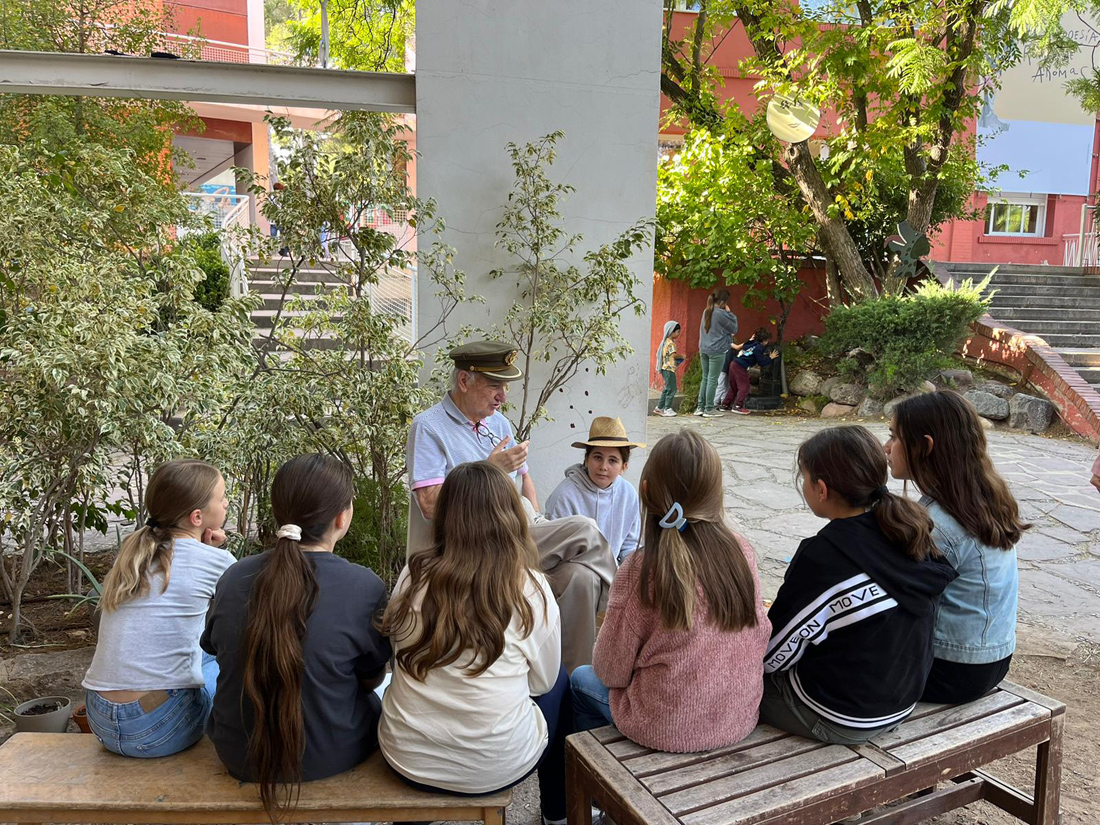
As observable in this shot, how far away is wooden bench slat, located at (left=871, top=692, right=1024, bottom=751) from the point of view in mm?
2398

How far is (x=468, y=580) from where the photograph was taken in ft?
7.07

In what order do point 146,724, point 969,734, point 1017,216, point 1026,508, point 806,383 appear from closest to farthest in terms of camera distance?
point 146,724 → point 969,734 → point 1026,508 → point 806,383 → point 1017,216

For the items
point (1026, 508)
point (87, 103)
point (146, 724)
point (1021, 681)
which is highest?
point (87, 103)

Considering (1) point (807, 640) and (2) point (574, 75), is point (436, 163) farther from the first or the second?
(1) point (807, 640)

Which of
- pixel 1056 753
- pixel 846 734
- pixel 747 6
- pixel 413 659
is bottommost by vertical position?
pixel 1056 753

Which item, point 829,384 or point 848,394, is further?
point 829,384

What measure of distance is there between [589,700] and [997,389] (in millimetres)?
9862

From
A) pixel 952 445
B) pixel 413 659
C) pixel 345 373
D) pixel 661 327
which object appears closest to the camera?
pixel 413 659

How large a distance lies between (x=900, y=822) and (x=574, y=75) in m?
4.10

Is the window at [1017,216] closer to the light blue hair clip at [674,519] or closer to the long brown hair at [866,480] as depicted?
the long brown hair at [866,480]

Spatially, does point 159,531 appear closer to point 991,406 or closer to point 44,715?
point 44,715

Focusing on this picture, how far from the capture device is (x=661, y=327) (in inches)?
547

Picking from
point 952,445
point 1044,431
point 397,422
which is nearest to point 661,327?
point 1044,431

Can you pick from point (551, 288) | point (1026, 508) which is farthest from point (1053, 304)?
point (551, 288)
